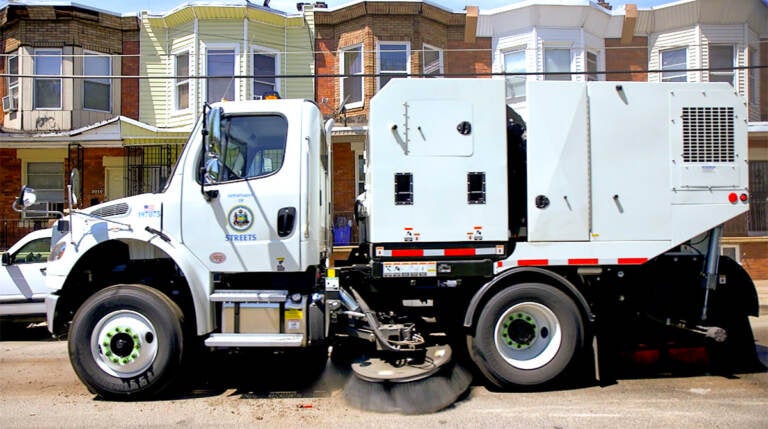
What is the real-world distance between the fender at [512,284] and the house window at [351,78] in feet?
35.8

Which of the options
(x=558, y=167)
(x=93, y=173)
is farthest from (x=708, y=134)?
(x=93, y=173)

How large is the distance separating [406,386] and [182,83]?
13223 millimetres

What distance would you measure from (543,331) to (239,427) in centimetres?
297

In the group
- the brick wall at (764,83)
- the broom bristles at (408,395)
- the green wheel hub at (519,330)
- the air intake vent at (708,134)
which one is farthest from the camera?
the brick wall at (764,83)

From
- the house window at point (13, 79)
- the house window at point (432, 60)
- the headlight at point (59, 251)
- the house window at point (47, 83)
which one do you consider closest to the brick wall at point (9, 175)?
the house window at point (13, 79)

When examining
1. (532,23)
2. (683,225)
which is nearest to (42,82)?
(532,23)

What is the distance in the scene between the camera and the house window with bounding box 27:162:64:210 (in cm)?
1584

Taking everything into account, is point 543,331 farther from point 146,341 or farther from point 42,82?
point 42,82

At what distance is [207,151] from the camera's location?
527 cm

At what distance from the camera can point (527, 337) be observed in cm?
541

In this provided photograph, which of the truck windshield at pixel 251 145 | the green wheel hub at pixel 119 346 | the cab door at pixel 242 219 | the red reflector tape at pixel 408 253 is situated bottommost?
the green wheel hub at pixel 119 346

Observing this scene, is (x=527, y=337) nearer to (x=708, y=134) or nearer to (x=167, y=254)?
(x=708, y=134)

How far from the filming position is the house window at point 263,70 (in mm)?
15469

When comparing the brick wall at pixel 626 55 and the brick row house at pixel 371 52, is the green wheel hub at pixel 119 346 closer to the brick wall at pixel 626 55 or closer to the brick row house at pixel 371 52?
the brick row house at pixel 371 52
